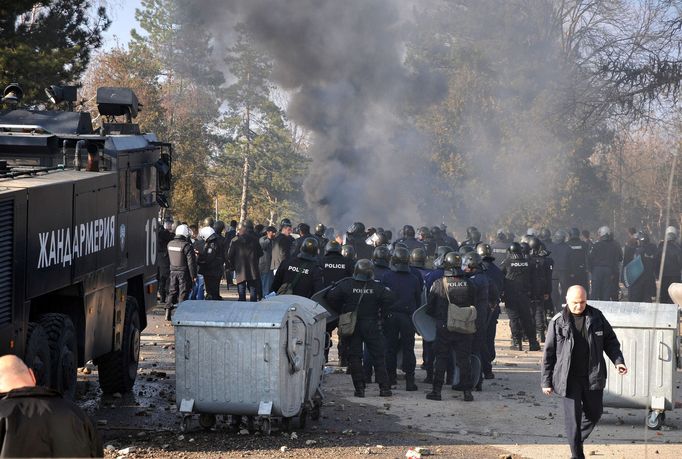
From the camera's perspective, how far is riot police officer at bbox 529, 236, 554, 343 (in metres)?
18.2

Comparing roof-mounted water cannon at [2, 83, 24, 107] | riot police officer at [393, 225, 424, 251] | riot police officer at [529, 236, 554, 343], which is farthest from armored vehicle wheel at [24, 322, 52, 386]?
riot police officer at [393, 225, 424, 251]

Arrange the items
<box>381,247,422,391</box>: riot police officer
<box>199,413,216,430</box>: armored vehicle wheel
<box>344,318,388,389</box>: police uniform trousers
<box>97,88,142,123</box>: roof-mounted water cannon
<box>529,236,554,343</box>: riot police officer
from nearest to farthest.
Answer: <box>199,413,216,430</box>: armored vehicle wheel
<box>344,318,388,389</box>: police uniform trousers
<box>381,247,422,391</box>: riot police officer
<box>97,88,142,123</box>: roof-mounted water cannon
<box>529,236,554,343</box>: riot police officer

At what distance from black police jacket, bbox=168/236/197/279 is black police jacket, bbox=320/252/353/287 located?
5.40 meters

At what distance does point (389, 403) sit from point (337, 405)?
2.12 ft

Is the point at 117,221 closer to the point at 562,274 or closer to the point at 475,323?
the point at 475,323

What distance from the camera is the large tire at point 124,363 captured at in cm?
1260

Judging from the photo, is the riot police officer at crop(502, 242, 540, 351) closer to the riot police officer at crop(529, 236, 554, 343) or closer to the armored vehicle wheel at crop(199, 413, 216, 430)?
the riot police officer at crop(529, 236, 554, 343)

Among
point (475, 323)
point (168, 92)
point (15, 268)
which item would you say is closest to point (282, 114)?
point (168, 92)

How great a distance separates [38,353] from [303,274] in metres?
4.91

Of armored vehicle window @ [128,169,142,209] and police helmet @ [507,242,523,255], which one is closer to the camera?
armored vehicle window @ [128,169,142,209]

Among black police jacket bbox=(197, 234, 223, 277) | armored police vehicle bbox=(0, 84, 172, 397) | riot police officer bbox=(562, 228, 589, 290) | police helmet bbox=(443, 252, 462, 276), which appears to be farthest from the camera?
riot police officer bbox=(562, 228, 589, 290)

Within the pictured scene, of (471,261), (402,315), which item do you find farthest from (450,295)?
(402,315)

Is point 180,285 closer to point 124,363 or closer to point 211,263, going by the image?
point 211,263

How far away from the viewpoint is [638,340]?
11.4 metres
